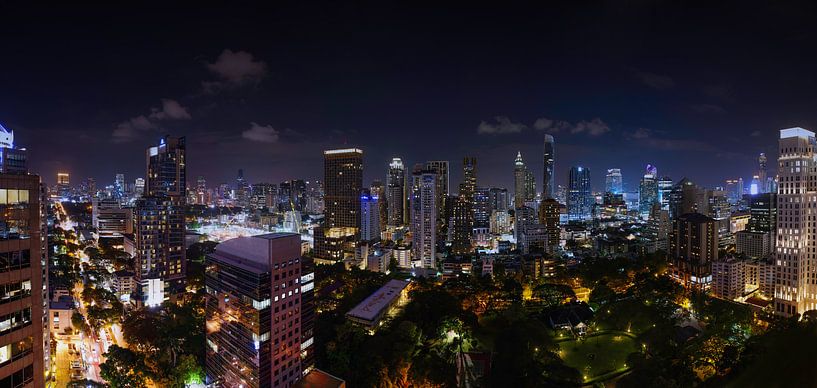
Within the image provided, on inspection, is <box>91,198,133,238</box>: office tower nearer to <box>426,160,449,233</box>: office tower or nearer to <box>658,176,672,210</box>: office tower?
<box>426,160,449,233</box>: office tower

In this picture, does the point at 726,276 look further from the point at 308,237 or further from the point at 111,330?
the point at 308,237

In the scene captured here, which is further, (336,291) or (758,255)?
(758,255)

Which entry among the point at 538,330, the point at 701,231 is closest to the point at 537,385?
the point at 538,330

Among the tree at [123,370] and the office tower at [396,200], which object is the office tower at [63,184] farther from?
the tree at [123,370]

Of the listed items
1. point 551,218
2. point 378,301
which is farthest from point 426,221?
point 551,218

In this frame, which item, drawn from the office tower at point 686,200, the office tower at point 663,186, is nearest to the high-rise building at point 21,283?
the office tower at point 686,200

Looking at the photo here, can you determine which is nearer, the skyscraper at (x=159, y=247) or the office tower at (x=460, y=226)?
the skyscraper at (x=159, y=247)
